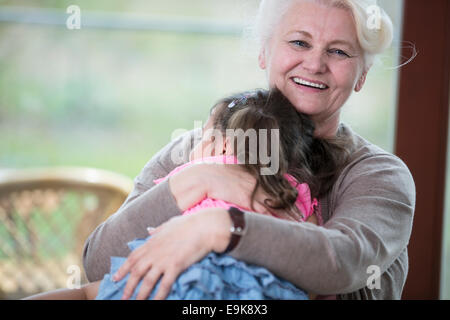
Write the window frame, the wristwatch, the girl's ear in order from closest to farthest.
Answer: the wristwatch, the girl's ear, the window frame

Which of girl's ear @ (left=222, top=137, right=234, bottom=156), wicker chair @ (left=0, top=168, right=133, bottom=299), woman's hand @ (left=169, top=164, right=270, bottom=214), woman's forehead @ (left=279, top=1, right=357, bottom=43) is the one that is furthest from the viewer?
wicker chair @ (left=0, top=168, right=133, bottom=299)

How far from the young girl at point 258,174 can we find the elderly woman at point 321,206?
25 mm

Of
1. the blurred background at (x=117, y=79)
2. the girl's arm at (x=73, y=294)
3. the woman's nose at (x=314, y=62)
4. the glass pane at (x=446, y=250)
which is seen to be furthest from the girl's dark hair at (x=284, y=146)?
the glass pane at (x=446, y=250)

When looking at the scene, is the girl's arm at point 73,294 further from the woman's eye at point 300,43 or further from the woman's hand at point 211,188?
the woman's eye at point 300,43

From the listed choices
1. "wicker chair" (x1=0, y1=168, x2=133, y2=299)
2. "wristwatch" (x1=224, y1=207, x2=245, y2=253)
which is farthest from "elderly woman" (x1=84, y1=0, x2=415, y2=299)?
"wicker chair" (x1=0, y1=168, x2=133, y2=299)

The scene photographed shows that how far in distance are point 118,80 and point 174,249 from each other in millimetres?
1741

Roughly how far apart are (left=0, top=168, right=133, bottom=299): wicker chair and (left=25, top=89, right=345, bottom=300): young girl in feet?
3.09

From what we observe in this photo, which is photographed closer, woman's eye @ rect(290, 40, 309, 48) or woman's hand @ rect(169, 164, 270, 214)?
woman's hand @ rect(169, 164, 270, 214)

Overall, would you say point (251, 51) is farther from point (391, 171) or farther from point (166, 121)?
point (166, 121)

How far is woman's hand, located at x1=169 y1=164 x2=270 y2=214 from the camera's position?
108 cm

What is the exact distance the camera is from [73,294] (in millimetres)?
1194

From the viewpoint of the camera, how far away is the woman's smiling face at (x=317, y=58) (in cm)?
130

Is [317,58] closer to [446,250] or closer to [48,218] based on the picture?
[48,218]

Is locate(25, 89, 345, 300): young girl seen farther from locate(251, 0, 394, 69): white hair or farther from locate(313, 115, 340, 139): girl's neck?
locate(251, 0, 394, 69): white hair
